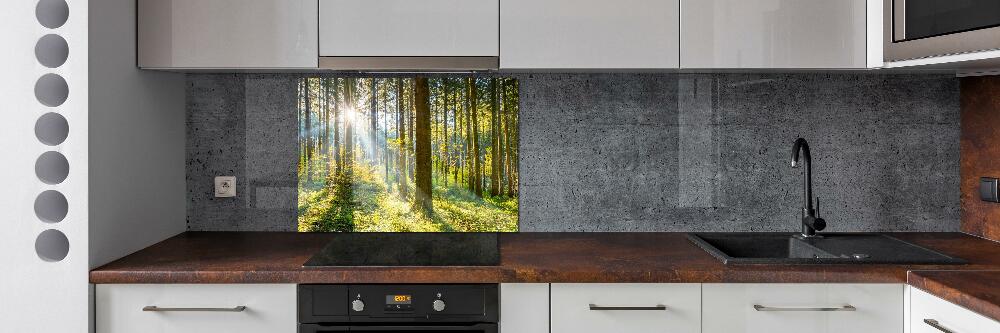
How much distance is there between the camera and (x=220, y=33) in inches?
80.3

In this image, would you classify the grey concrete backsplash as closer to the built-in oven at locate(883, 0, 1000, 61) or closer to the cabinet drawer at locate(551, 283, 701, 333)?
the built-in oven at locate(883, 0, 1000, 61)

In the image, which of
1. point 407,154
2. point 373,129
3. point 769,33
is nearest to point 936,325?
point 769,33

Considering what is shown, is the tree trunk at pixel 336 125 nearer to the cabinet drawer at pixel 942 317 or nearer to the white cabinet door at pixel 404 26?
the white cabinet door at pixel 404 26

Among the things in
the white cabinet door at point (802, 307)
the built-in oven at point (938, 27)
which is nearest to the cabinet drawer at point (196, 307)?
the white cabinet door at point (802, 307)

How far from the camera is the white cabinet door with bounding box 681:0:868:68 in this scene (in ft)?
6.72

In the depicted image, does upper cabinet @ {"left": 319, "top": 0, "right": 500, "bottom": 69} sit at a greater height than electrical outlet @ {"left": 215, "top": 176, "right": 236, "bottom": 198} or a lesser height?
greater

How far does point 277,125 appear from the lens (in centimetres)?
243

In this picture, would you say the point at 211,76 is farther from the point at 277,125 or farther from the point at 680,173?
the point at 680,173

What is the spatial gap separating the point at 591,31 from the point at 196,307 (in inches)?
53.0

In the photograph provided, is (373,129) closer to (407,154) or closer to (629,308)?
(407,154)

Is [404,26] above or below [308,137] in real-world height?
above

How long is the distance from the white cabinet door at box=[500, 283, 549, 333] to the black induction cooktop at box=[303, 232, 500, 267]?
95 mm

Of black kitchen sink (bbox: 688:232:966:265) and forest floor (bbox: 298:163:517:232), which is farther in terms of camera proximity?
forest floor (bbox: 298:163:517:232)

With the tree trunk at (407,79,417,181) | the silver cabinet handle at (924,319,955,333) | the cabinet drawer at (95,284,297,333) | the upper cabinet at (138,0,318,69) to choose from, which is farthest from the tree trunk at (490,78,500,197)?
the silver cabinet handle at (924,319,955,333)
